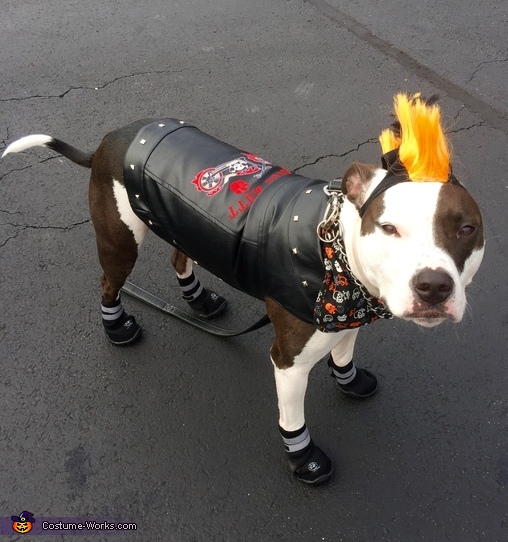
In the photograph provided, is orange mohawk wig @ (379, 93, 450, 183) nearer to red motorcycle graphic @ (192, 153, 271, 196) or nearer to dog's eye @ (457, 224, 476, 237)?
dog's eye @ (457, 224, 476, 237)

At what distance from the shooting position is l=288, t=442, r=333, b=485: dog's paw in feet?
8.52

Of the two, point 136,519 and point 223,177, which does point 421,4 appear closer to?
point 223,177

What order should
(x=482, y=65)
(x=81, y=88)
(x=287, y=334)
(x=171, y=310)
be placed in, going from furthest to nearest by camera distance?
(x=482, y=65) < (x=81, y=88) < (x=171, y=310) < (x=287, y=334)

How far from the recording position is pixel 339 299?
6.61 ft

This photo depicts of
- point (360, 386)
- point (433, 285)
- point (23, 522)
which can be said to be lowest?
point (23, 522)

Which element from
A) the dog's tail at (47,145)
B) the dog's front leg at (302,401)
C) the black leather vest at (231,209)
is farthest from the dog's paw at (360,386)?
the dog's tail at (47,145)

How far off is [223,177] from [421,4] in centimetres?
473

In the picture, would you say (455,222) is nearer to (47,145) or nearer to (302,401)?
(302,401)

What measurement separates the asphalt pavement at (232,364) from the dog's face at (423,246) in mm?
937

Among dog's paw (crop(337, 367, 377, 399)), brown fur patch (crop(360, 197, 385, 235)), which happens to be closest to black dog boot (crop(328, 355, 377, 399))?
dog's paw (crop(337, 367, 377, 399))

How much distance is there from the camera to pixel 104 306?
10.2ft

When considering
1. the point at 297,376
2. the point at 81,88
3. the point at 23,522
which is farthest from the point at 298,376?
the point at 81,88

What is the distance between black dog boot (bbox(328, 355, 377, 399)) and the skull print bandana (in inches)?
31.4

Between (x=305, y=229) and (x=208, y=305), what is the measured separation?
4.49 feet
